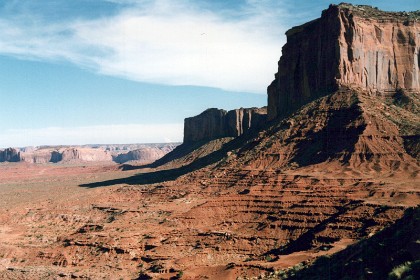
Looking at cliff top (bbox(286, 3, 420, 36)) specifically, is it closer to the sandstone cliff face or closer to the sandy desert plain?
the sandstone cliff face

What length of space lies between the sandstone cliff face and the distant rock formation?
37.0 meters

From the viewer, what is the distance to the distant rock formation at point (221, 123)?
385 ft

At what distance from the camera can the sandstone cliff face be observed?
64500 mm

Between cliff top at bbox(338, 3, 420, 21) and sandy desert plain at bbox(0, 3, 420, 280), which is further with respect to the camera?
cliff top at bbox(338, 3, 420, 21)

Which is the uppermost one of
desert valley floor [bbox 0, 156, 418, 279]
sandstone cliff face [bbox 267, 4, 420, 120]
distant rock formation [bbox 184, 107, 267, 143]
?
sandstone cliff face [bbox 267, 4, 420, 120]

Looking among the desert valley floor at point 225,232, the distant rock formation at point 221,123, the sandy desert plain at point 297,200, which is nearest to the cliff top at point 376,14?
the sandy desert plain at point 297,200

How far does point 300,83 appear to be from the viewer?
244 ft

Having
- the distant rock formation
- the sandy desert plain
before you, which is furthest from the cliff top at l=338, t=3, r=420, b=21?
the distant rock formation

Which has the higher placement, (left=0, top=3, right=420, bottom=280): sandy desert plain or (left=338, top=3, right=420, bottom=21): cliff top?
(left=338, top=3, right=420, bottom=21): cliff top

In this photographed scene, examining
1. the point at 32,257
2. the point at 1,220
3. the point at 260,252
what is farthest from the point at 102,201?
the point at 260,252

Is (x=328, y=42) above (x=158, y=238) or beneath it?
above

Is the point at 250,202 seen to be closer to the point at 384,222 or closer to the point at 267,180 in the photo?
the point at 267,180

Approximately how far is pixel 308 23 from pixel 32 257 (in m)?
54.3

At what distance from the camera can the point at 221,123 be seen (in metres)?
127
